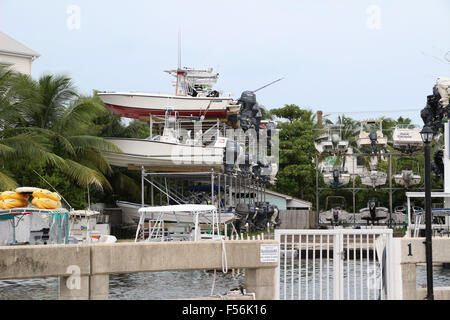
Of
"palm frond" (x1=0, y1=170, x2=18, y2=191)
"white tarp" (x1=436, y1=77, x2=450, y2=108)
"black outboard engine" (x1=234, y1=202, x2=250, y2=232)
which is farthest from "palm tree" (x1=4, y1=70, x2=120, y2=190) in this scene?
"white tarp" (x1=436, y1=77, x2=450, y2=108)

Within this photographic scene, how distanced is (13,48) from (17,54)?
693mm

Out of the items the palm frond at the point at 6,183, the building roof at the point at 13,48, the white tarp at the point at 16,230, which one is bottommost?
the white tarp at the point at 16,230

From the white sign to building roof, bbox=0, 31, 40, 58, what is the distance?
1441 inches

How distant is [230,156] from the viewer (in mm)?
34406

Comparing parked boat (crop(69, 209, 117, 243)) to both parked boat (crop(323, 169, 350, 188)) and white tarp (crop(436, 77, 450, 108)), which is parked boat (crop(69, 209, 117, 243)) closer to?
parked boat (crop(323, 169, 350, 188))

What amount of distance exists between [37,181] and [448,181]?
58.9ft

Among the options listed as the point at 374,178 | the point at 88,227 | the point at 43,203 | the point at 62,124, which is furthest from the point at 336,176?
the point at 43,203

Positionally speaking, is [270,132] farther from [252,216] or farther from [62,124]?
[62,124]

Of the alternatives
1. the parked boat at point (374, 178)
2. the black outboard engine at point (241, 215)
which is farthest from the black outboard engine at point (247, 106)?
the parked boat at point (374, 178)

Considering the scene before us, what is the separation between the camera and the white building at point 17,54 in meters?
43.9

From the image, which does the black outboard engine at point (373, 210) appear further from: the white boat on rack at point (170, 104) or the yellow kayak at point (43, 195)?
the yellow kayak at point (43, 195)

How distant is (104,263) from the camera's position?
10.3 meters

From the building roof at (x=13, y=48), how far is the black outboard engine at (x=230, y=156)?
1789 cm
